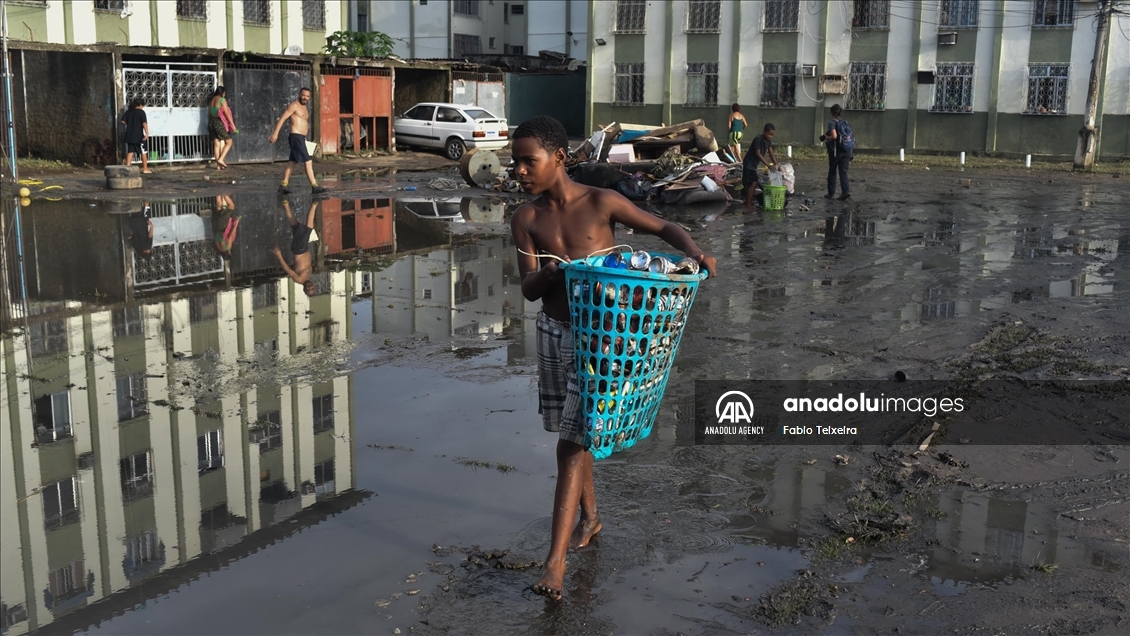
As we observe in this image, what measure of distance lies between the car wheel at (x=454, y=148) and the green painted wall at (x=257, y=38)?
6.88 metres

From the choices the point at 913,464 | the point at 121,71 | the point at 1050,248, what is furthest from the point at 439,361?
the point at 121,71


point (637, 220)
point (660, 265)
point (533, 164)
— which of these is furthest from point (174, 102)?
point (660, 265)

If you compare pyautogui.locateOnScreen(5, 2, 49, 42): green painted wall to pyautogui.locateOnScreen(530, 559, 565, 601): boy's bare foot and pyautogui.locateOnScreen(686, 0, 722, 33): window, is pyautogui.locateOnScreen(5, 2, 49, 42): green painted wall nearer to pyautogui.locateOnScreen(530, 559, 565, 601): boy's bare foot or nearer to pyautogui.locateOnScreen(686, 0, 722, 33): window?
pyautogui.locateOnScreen(686, 0, 722, 33): window

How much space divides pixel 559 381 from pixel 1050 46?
3152 cm

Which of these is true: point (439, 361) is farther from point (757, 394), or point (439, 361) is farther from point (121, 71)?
point (121, 71)

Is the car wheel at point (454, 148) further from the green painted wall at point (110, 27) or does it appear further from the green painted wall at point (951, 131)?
the green painted wall at point (951, 131)

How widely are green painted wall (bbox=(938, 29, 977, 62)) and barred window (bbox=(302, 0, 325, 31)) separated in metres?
19.2

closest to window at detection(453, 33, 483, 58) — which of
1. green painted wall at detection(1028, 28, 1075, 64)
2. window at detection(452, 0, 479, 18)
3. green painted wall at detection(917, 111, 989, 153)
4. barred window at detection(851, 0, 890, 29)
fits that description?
window at detection(452, 0, 479, 18)

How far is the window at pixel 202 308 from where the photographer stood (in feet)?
28.4

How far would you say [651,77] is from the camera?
37062 millimetres

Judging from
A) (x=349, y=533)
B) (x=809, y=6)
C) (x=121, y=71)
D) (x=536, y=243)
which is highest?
(x=809, y=6)

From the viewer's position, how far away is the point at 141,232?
44.2 ft

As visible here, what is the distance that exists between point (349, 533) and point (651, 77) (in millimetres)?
34015

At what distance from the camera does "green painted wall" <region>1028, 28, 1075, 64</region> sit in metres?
30.8
